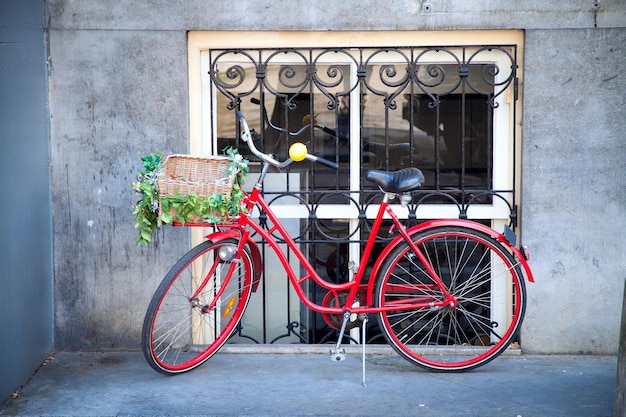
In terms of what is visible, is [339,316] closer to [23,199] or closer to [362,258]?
[362,258]

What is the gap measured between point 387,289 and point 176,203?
1.39 meters

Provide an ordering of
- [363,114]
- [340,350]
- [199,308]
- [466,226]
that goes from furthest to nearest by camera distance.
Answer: [363,114], [199,308], [340,350], [466,226]

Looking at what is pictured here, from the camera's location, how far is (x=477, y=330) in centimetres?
625

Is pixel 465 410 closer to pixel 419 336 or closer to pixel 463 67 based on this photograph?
pixel 419 336

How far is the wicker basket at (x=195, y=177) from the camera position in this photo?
198 inches

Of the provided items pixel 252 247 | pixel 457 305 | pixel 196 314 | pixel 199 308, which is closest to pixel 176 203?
pixel 252 247

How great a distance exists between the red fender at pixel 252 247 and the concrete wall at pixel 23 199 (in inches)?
44.1

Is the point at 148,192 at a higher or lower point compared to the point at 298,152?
lower

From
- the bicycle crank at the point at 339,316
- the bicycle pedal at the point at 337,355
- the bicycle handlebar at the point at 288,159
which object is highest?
the bicycle handlebar at the point at 288,159

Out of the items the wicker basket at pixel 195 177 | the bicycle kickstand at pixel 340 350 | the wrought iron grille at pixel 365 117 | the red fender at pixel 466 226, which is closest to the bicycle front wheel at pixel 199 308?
the wicker basket at pixel 195 177

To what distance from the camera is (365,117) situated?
6.06 meters

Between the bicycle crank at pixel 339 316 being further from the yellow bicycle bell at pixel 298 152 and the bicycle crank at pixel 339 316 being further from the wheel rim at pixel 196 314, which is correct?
the yellow bicycle bell at pixel 298 152

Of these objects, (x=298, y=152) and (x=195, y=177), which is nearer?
(x=195, y=177)

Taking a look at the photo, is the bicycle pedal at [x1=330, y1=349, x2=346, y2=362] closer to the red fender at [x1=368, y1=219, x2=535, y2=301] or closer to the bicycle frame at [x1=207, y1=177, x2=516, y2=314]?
the bicycle frame at [x1=207, y1=177, x2=516, y2=314]
